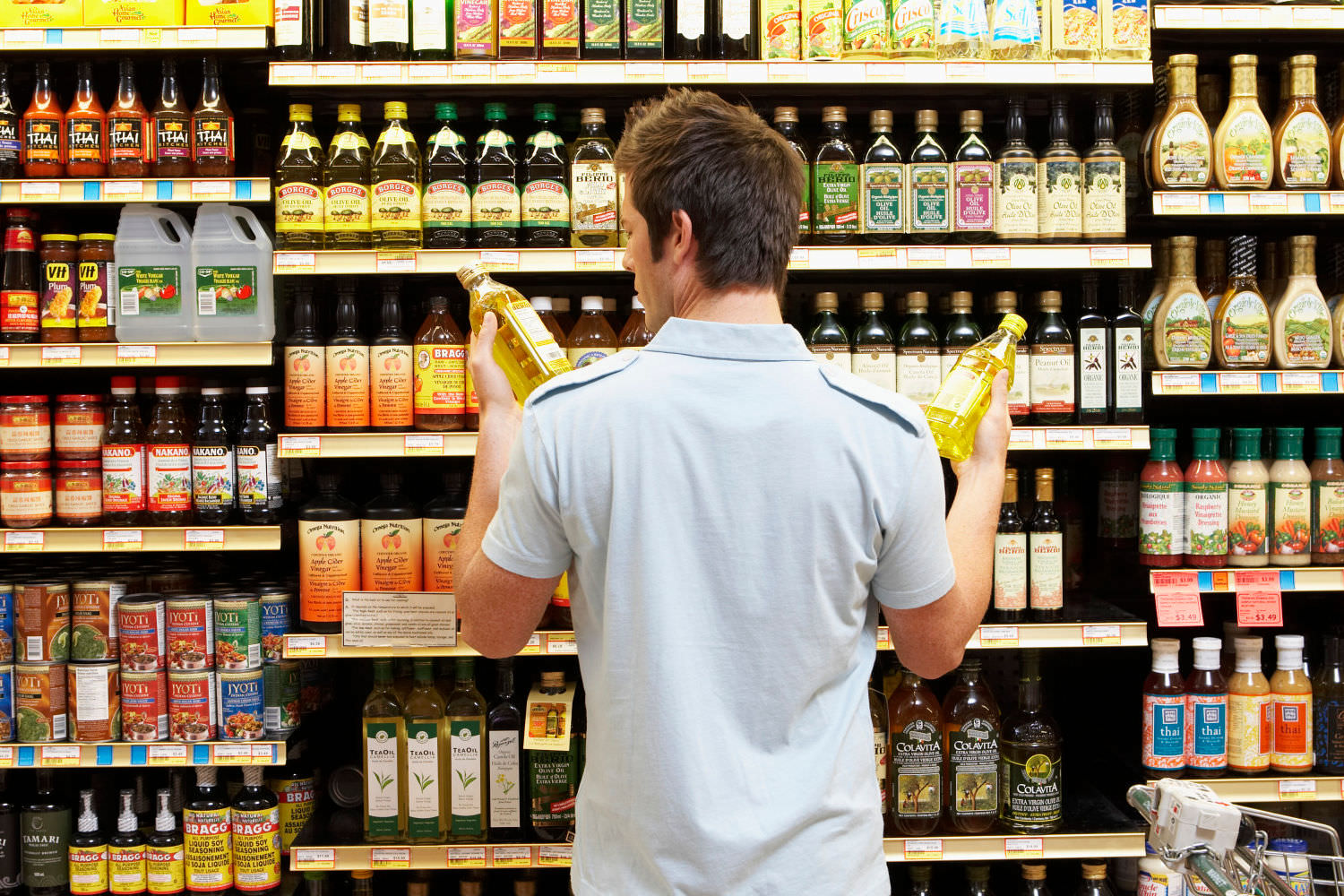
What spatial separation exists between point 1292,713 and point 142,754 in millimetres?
2639

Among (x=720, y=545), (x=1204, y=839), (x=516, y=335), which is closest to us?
(x=720, y=545)

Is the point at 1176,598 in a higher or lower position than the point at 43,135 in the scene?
lower

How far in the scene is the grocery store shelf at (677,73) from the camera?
2467 mm

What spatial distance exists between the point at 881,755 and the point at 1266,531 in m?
1.07

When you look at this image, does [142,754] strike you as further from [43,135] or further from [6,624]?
[43,135]

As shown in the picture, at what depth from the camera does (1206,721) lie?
2588 mm

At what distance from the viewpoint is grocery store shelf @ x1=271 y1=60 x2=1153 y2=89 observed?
2.47 meters

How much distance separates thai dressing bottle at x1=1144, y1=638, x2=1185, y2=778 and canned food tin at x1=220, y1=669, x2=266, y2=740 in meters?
2.05

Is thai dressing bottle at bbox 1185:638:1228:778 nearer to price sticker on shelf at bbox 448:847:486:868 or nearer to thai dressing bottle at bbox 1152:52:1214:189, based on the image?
thai dressing bottle at bbox 1152:52:1214:189

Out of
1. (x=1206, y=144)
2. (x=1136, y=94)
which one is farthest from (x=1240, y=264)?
(x=1136, y=94)

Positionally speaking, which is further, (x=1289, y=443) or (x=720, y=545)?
(x=1289, y=443)

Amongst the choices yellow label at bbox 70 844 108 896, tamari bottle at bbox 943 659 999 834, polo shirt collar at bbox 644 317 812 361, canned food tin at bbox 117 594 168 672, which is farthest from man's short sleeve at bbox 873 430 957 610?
→ yellow label at bbox 70 844 108 896

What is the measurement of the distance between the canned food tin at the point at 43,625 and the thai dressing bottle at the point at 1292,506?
2.85 metres

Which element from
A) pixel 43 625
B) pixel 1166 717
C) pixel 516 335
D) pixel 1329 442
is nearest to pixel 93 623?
pixel 43 625
